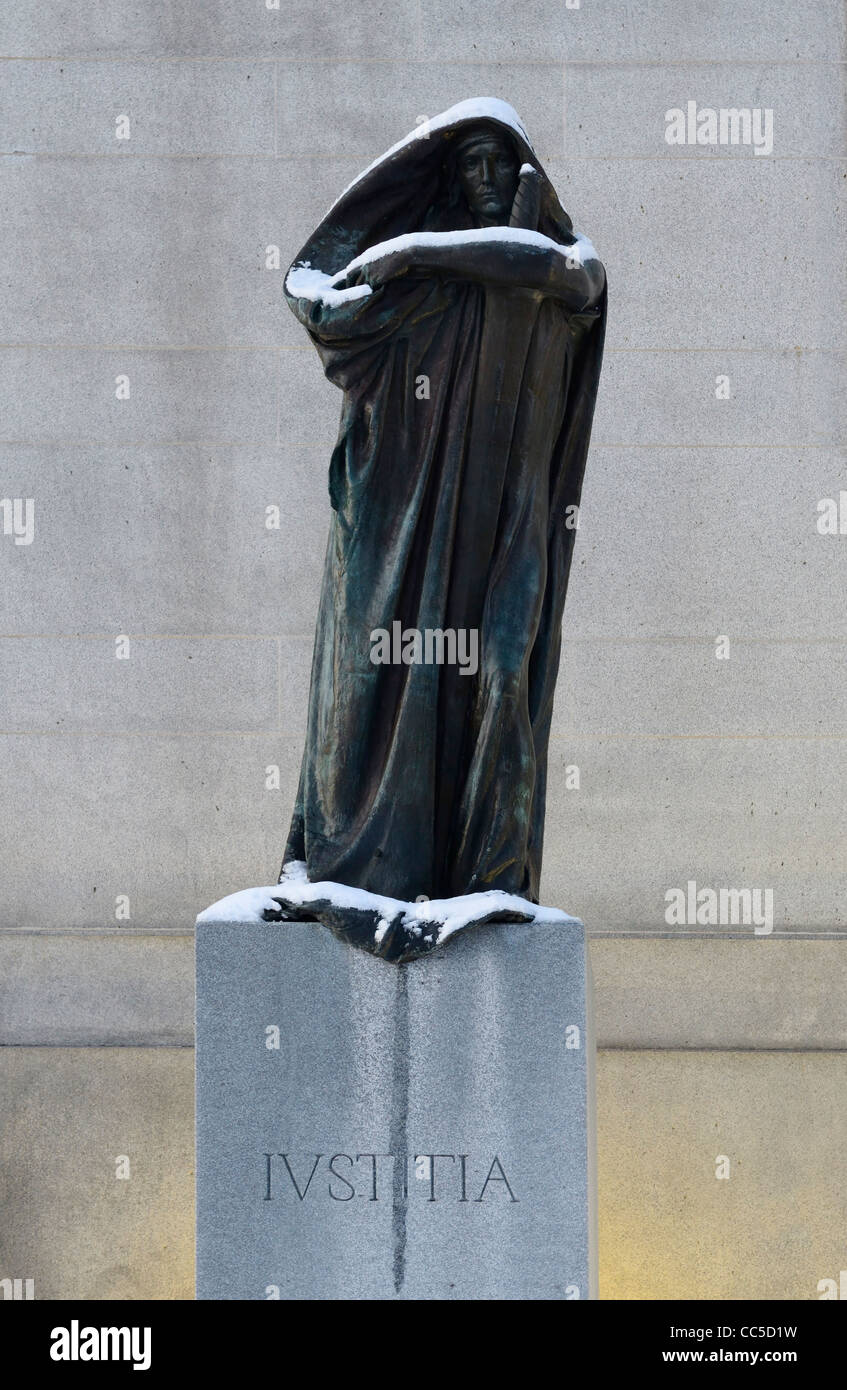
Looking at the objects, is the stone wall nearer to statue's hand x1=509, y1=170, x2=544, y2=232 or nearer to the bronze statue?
the bronze statue

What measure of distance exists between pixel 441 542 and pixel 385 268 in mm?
809

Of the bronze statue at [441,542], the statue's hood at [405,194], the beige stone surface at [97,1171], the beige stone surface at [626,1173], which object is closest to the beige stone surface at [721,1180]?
the beige stone surface at [626,1173]

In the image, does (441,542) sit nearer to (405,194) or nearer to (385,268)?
(385,268)

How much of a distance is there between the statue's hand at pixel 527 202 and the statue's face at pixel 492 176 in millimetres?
71

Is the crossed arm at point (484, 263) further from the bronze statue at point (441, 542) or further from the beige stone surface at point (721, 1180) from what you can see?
the beige stone surface at point (721, 1180)

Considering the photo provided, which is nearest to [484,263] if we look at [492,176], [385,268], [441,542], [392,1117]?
[385,268]

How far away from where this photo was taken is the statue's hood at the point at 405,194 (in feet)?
19.2

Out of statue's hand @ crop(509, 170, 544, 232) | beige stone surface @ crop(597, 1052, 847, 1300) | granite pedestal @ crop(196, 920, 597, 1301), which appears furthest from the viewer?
beige stone surface @ crop(597, 1052, 847, 1300)

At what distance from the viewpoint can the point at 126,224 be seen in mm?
9945

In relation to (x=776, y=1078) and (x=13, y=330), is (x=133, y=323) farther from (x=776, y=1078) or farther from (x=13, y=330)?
(x=776, y=1078)

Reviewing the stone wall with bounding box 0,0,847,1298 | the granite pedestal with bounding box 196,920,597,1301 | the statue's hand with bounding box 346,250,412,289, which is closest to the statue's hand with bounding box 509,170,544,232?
the statue's hand with bounding box 346,250,412,289

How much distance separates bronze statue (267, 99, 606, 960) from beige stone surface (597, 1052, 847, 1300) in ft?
12.5

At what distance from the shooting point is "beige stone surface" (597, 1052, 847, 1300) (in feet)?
29.7
